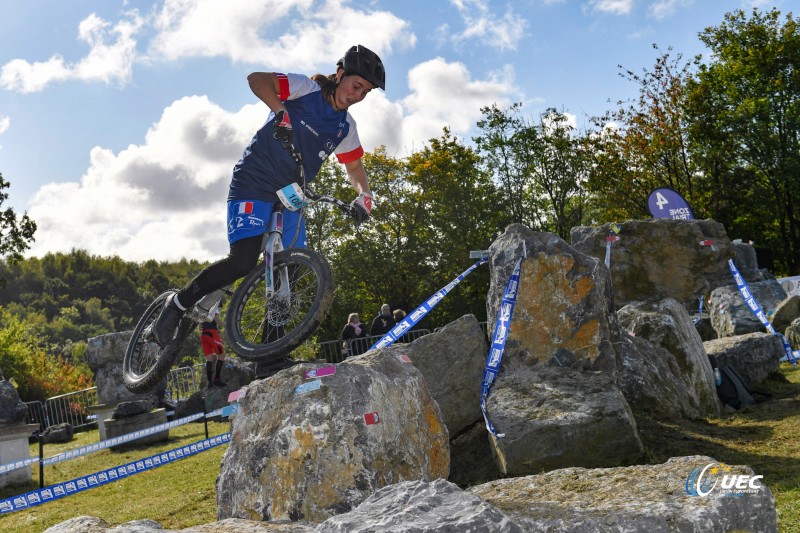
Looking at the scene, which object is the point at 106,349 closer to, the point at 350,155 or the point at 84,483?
the point at 84,483

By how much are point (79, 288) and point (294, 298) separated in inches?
3568

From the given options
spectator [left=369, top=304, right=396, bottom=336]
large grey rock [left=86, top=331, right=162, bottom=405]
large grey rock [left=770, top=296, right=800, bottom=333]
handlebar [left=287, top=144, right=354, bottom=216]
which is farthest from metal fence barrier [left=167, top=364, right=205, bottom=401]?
handlebar [left=287, top=144, right=354, bottom=216]

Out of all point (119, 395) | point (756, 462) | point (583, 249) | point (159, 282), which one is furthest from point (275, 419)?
point (159, 282)

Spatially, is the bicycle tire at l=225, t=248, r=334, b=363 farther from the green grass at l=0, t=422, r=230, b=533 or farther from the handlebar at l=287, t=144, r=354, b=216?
the green grass at l=0, t=422, r=230, b=533

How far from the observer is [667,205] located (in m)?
18.1

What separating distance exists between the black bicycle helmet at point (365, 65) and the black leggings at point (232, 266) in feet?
4.23

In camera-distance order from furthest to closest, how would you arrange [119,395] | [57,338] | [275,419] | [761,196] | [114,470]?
1. [57,338]
2. [761,196]
3. [119,395]
4. [114,470]
5. [275,419]

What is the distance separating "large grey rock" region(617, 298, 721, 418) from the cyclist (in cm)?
508

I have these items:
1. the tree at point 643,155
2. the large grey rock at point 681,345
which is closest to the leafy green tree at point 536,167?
the tree at point 643,155

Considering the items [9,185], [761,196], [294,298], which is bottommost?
[294,298]

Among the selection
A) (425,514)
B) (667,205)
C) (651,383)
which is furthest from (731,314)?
(425,514)

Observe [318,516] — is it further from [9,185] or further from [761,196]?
[761,196]

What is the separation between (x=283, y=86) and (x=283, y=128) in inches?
15.1

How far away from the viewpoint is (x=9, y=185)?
30516mm
